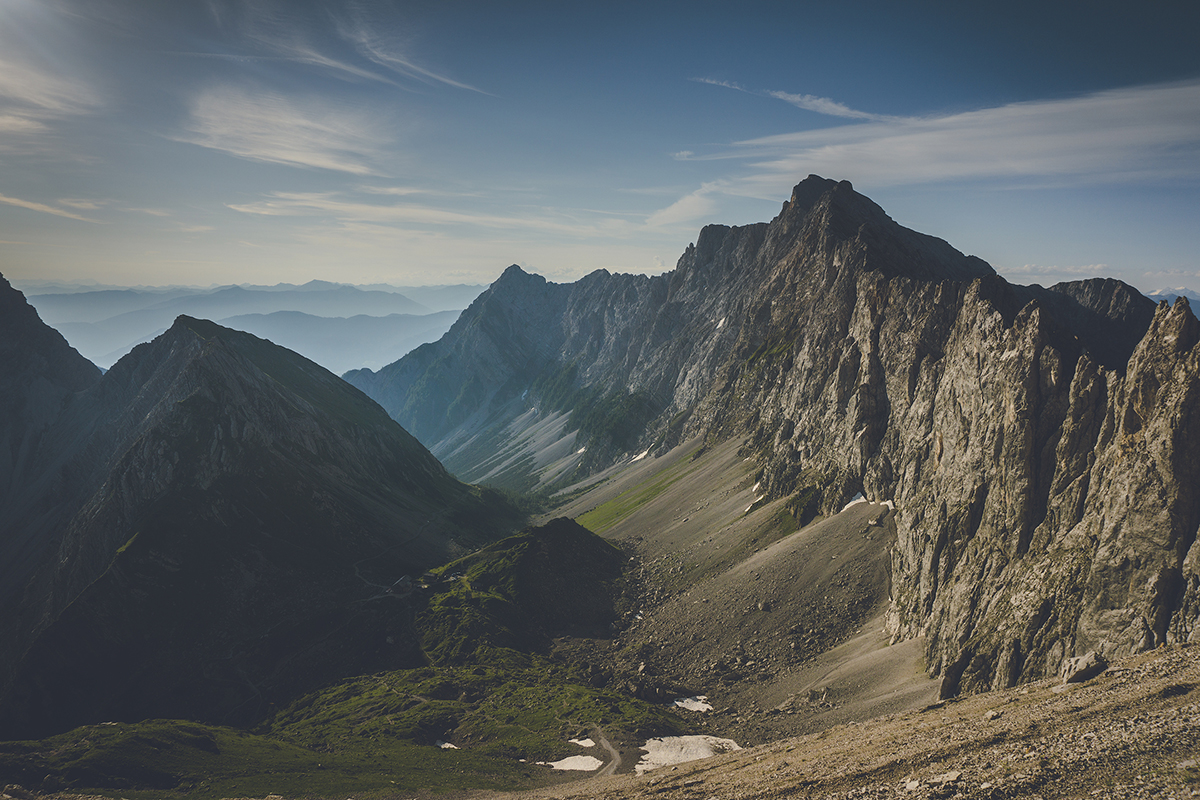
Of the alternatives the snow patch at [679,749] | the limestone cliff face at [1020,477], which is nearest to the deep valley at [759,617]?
the limestone cliff face at [1020,477]

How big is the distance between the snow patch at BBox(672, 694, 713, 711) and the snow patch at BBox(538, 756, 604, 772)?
21.9m

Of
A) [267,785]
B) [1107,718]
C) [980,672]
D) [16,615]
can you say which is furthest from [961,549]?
[16,615]

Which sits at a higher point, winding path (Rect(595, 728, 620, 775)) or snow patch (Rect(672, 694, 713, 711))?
winding path (Rect(595, 728, 620, 775))

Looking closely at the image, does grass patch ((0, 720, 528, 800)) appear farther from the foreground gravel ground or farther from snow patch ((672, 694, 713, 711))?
the foreground gravel ground

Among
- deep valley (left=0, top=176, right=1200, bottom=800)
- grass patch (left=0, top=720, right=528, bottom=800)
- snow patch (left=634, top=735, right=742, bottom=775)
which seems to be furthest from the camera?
snow patch (left=634, top=735, right=742, bottom=775)

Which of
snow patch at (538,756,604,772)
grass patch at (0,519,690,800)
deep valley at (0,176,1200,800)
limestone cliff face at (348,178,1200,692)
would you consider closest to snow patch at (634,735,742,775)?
deep valley at (0,176,1200,800)

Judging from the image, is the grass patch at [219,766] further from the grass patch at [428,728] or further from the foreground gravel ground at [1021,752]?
the foreground gravel ground at [1021,752]

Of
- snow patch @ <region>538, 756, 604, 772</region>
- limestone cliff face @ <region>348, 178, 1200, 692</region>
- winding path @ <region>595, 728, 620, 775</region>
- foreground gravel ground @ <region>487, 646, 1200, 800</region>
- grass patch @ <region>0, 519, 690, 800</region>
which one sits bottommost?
Answer: snow patch @ <region>538, 756, 604, 772</region>

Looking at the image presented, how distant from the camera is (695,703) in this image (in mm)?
111938

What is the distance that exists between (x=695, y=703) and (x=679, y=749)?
18459mm

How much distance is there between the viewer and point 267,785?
3497 inches

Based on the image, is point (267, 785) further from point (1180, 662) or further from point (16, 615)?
point (16, 615)

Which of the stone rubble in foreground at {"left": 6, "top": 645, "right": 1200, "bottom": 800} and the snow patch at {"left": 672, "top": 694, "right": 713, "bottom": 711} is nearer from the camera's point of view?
the stone rubble in foreground at {"left": 6, "top": 645, "right": 1200, "bottom": 800}

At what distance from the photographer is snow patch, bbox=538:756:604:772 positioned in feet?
307
